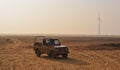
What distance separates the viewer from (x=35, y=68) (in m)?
22.3

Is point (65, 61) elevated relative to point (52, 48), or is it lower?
lower

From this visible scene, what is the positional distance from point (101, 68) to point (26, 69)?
5536 millimetres

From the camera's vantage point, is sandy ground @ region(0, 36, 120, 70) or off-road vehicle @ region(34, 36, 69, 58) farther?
off-road vehicle @ region(34, 36, 69, 58)

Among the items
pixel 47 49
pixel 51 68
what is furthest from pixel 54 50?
pixel 51 68

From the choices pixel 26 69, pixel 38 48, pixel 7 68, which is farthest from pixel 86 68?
pixel 38 48

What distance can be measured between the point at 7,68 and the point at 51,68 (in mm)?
3277

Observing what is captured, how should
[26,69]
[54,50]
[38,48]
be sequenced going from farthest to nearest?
[38,48], [54,50], [26,69]

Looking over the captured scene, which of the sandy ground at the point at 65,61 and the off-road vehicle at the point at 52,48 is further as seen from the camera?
the off-road vehicle at the point at 52,48

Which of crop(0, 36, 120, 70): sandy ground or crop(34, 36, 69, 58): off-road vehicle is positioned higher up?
crop(34, 36, 69, 58): off-road vehicle

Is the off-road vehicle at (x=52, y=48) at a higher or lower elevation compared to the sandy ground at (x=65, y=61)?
higher

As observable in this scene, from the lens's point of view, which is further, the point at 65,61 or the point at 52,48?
the point at 52,48

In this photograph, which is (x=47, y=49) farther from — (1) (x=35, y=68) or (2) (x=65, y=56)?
(1) (x=35, y=68)

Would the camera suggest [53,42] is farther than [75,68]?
Yes

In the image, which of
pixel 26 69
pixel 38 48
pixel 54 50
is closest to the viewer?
pixel 26 69
